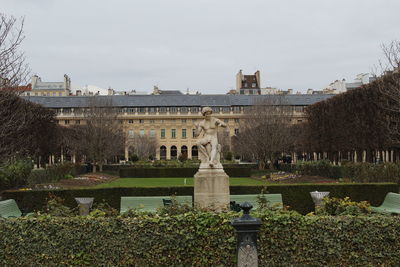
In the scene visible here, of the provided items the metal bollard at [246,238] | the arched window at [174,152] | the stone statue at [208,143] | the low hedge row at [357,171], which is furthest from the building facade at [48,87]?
the metal bollard at [246,238]

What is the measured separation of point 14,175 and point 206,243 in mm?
15616

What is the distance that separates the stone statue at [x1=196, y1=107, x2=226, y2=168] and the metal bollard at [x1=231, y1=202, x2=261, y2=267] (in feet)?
19.1

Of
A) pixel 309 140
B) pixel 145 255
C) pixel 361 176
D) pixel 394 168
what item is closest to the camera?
pixel 145 255

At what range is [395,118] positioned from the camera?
86.9 ft

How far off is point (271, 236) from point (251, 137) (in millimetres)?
31482

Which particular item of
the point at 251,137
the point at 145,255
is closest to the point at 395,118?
the point at 251,137

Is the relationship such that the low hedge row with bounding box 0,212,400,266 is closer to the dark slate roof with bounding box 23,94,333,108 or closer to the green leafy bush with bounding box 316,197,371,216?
the green leafy bush with bounding box 316,197,371,216

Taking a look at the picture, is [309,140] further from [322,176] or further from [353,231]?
[353,231]

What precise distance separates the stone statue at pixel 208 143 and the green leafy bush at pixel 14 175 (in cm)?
978

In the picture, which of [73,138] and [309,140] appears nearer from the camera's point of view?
[309,140]

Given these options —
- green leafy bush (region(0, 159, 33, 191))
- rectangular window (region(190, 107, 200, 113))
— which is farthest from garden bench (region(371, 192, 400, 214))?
rectangular window (region(190, 107, 200, 113))

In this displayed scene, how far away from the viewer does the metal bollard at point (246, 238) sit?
5.04 metres

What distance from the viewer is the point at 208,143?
37.4 feet

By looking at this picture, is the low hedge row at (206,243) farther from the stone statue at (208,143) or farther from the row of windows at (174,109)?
the row of windows at (174,109)
